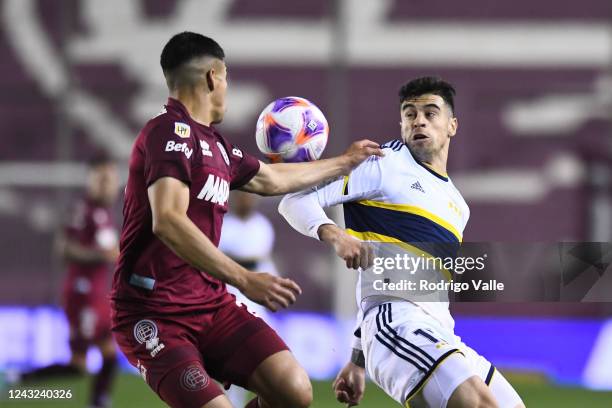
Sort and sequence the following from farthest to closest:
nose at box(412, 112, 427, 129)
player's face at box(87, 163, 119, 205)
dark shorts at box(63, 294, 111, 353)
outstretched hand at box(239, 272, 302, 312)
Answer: dark shorts at box(63, 294, 111, 353)
player's face at box(87, 163, 119, 205)
nose at box(412, 112, 427, 129)
outstretched hand at box(239, 272, 302, 312)

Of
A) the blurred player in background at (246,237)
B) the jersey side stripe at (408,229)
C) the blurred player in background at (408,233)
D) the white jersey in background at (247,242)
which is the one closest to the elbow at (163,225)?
the blurred player in background at (408,233)

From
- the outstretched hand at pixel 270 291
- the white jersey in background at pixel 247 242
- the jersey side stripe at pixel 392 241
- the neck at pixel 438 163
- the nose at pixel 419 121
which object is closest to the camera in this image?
the outstretched hand at pixel 270 291

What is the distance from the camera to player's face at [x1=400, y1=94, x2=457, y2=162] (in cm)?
546

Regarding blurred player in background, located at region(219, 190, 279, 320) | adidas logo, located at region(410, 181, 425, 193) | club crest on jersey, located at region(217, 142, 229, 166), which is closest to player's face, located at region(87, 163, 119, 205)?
blurred player in background, located at region(219, 190, 279, 320)

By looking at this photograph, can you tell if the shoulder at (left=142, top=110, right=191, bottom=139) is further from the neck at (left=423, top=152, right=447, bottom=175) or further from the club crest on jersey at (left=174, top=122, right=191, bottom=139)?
the neck at (left=423, top=152, right=447, bottom=175)

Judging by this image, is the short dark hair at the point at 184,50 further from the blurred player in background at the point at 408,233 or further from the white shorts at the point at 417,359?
the white shorts at the point at 417,359

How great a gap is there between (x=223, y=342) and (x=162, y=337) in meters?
0.29

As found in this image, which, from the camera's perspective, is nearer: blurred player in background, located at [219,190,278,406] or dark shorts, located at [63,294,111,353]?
blurred player in background, located at [219,190,278,406]

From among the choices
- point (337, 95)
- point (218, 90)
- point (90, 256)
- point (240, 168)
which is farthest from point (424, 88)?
point (337, 95)

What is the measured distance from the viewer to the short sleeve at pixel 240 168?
504 centimetres

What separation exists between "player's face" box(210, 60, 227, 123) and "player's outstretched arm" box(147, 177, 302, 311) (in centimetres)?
65

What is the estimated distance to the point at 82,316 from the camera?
1053 cm

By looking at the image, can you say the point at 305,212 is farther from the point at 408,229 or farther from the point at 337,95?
the point at 337,95

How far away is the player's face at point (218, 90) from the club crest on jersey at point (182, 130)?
11.0 inches
